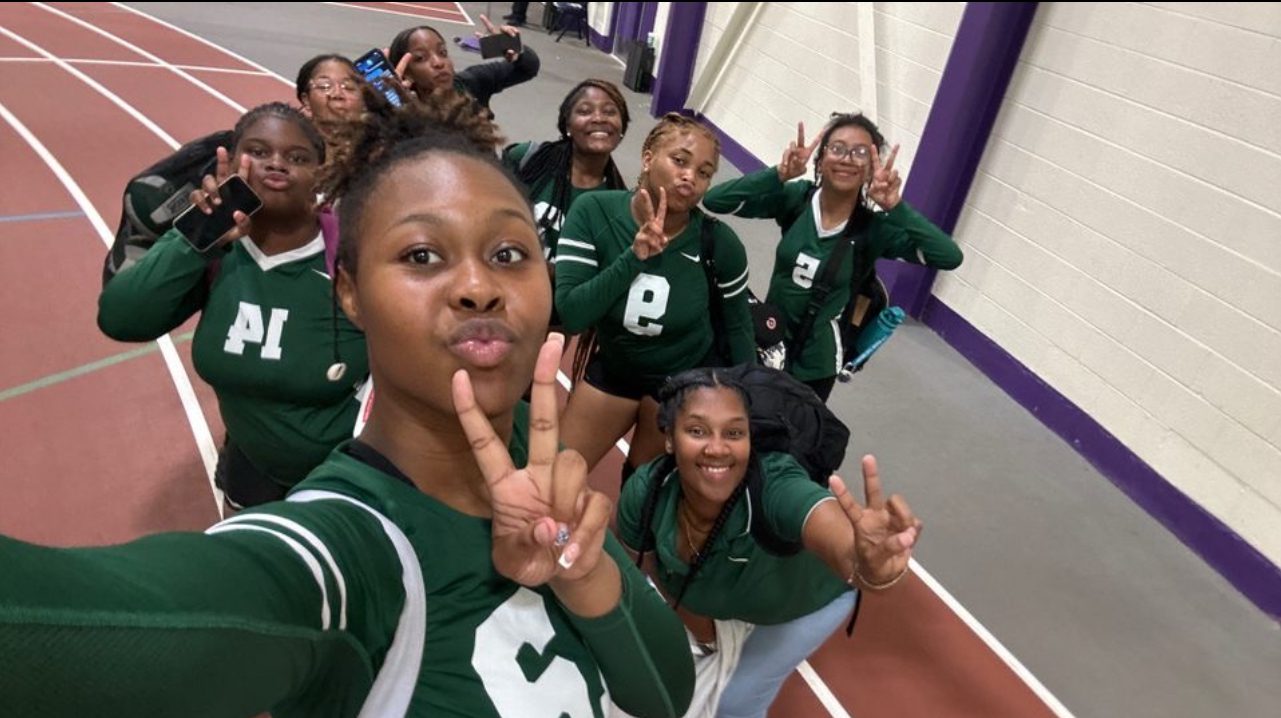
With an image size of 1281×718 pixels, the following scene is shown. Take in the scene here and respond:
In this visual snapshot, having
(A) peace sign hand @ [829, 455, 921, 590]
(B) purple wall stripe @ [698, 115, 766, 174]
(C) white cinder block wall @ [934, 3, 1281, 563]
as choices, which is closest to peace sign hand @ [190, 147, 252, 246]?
(A) peace sign hand @ [829, 455, 921, 590]

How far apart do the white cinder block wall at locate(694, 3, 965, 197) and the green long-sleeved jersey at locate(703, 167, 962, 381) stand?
1153 millimetres

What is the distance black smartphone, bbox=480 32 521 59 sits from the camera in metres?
4.40

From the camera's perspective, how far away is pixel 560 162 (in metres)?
3.18

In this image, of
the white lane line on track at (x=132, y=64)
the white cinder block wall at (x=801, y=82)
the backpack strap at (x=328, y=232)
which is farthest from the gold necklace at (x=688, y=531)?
the white lane line on track at (x=132, y=64)

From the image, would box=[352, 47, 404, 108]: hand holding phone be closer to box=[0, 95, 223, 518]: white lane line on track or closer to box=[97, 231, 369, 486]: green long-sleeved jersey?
box=[97, 231, 369, 486]: green long-sleeved jersey

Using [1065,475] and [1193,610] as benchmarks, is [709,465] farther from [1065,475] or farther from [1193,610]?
[1065,475]

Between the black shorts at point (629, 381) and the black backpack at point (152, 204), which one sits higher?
the black backpack at point (152, 204)

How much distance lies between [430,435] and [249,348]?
118 centimetres

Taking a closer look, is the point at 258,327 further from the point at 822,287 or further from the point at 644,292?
the point at 822,287

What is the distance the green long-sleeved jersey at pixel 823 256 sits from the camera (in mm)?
2936

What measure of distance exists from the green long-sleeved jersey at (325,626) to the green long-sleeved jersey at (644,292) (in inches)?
53.8

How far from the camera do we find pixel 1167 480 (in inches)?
151

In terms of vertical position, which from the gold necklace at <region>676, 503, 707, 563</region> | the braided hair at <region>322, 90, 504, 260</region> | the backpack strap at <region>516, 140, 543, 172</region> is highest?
the braided hair at <region>322, 90, 504, 260</region>

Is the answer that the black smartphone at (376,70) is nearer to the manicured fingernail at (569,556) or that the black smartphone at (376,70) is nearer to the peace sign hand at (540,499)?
the peace sign hand at (540,499)
